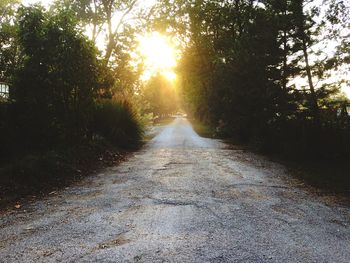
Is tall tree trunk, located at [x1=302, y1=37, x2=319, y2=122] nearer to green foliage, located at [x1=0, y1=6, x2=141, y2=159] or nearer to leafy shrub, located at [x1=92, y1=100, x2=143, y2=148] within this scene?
leafy shrub, located at [x1=92, y1=100, x2=143, y2=148]

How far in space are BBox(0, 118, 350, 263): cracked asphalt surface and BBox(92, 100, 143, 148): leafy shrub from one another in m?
6.27

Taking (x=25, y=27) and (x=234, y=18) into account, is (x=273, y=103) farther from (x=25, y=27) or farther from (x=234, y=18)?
(x=234, y=18)

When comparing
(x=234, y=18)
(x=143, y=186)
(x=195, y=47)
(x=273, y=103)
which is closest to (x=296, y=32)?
(x=273, y=103)

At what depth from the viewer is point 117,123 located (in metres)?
15.5

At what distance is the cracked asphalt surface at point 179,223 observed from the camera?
4.07 m

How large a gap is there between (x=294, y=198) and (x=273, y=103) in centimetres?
883

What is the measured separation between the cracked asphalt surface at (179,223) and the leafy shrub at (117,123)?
6.27 meters

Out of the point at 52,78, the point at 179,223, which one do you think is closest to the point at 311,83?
the point at 52,78

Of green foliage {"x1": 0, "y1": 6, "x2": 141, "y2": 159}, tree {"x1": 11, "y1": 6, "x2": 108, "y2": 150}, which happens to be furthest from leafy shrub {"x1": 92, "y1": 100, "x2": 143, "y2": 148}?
tree {"x1": 11, "y1": 6, "x2": 108, "y2": 150}

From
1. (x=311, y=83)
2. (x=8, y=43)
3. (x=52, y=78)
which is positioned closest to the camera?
(x=52, y=78)

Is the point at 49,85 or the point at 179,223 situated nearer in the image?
the point at 179,223

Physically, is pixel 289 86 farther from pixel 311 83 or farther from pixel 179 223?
pixel 179 223

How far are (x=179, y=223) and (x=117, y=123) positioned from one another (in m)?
10.8

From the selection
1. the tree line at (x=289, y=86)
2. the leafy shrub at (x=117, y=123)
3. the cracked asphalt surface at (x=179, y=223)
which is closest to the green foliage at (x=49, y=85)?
the cracked asphalt surface at (x=179, y=223)
